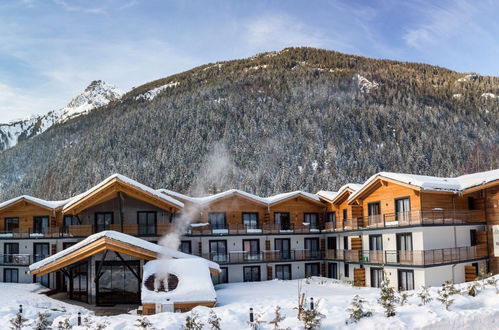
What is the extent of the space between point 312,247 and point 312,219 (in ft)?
6.96

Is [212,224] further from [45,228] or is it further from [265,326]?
[265,326]

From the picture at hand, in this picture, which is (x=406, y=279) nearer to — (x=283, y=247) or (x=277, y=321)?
(x=283, y=247)

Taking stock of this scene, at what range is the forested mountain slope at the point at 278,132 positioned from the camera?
93.0 meters

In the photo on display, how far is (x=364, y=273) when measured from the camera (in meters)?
29.8

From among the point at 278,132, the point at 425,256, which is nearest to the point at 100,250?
the point at 425,256

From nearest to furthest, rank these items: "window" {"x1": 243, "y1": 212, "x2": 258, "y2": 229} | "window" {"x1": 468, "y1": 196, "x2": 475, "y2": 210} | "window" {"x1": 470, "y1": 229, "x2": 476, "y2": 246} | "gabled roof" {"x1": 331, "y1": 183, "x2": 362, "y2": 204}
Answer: "window" {"x1": 470, "y1": 229, "x2": 476, "y2": 246}, "window" {"x1": 468, "y1": 196, "x2": 475, "y2": 210}, "gabled roof" {"x1": 331, "y1": 183, "x2": 362, "y2": 204}, "window" {"x1": 243, "y1": 212, "x2": 258, "y2": 229}

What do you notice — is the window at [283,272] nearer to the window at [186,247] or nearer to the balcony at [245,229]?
the balcony at [245,229]

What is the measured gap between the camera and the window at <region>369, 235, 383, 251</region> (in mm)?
29203

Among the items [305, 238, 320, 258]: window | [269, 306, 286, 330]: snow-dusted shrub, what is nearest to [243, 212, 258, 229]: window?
[305, 238, 320, 258]: window

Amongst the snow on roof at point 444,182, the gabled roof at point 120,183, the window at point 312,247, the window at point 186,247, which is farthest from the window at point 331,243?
the gabled roof at point 120,183

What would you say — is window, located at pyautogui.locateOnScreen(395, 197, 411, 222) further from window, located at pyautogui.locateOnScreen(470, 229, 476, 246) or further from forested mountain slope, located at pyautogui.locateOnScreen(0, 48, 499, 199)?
forested mountain slope, located at pyautogui.locateOnScreen(0, 48, 499, 199)

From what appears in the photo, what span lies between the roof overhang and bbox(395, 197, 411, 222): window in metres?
13.3

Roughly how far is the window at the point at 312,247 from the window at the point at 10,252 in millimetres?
20208

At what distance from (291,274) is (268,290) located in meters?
7.69
